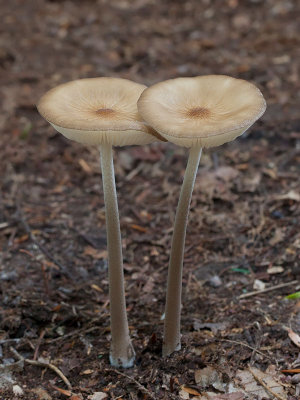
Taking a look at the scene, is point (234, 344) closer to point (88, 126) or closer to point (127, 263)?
point (127, 263)

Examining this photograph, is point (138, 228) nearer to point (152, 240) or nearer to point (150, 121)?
point (152, 240)

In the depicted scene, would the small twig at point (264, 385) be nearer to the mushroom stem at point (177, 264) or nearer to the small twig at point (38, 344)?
the mushroom stem at point (177, 264)

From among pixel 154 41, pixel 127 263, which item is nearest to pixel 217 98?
pixel 127 263

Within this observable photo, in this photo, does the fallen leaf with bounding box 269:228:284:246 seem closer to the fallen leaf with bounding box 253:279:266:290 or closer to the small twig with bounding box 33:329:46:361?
the fallen leaf with bounding box 253:279:266:290

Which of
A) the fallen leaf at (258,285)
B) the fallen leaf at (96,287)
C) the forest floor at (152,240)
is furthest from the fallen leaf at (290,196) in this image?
the fallen leaf at (96,287)

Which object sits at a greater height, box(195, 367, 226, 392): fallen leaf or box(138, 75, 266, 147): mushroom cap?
box(138, 75, 266, 147): mushroom cap

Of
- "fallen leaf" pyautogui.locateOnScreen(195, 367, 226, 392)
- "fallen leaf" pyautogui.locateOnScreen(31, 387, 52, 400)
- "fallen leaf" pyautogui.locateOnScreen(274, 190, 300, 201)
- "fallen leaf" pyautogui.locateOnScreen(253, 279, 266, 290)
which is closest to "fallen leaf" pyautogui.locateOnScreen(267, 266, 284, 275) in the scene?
"fallen leaf" pyautogui.locateOnScreen(253, 279, 266, 290)

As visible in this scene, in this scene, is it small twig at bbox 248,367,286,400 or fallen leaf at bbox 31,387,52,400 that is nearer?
small twig at bbox 248,367,286,400

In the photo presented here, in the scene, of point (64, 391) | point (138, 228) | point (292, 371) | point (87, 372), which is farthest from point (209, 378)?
point (138, 228)
